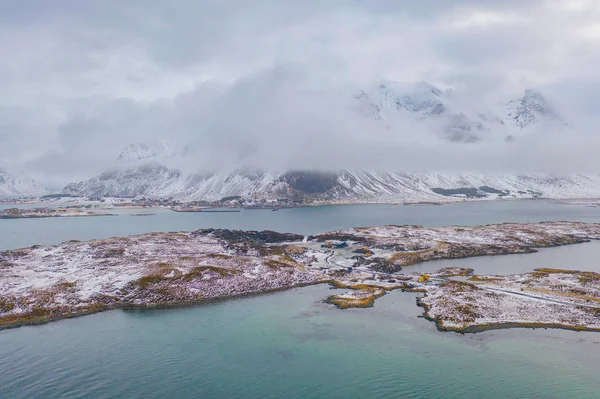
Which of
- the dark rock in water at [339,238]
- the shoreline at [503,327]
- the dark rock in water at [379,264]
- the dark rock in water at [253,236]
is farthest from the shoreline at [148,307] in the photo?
the dark rock in water at [253,236]

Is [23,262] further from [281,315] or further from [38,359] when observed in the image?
[281,315]

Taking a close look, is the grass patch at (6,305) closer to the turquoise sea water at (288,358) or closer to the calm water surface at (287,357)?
the calm water surface at (287,357)

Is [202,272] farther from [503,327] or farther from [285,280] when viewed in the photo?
[503,327]

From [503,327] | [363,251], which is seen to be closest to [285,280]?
[363,251]

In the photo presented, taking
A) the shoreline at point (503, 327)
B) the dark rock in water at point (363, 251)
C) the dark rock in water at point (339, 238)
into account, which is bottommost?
the shoreline at point (503, 327)

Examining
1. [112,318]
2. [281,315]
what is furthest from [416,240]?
[112,318]

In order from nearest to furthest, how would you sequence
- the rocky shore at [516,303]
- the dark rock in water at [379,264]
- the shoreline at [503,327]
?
1. the shoreline at [503,327]
2. the rocky shore at [516,303]
3. the dark rock in water at [379,264]

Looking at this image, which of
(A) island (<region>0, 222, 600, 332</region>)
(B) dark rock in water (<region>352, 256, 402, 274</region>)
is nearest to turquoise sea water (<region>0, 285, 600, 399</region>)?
(A) island (<region>0, 222, 600, 332</region>)
